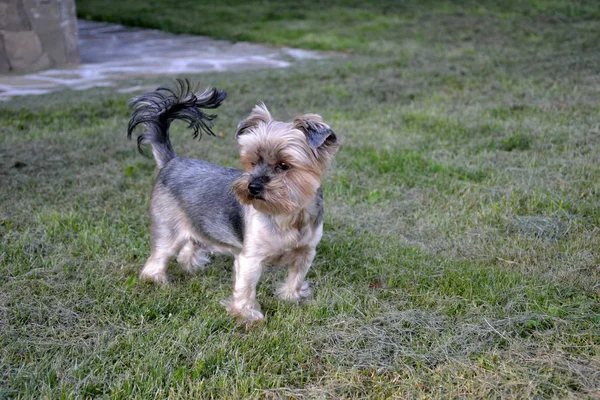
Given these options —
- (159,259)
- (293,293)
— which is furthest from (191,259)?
(293,293)

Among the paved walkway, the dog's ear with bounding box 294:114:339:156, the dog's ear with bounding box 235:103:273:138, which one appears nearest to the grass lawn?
the dog's ear with bounding box 294:114:339:156

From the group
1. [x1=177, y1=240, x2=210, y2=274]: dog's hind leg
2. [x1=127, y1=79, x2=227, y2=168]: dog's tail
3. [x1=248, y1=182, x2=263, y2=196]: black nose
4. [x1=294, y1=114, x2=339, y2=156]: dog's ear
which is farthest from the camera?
[x1=177, y1=240, x2=210, y2=274]: dog's hind leg

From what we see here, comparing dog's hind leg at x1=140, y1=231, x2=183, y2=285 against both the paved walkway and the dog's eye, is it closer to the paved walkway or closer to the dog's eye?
the dog's eye

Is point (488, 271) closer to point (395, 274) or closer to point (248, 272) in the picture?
point (395, 274)

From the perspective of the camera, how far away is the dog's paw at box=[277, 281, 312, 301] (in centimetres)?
439

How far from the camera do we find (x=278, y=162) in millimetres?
4000

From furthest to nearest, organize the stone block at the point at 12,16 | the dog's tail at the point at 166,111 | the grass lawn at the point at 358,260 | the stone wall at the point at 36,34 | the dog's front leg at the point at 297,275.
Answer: the stone wall at the point at 36,34 < the stone block at the point at 12,16 < the dog's tail at the point at 166,111 < the dog's front leg at the point at 297,275 < the grass lawn at the point at 358,260

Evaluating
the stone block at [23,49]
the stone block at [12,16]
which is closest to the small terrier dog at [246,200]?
the stone block at [12,16]

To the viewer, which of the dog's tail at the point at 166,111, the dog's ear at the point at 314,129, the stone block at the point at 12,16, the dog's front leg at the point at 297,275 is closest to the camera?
the dog's ear at the point at 314,129

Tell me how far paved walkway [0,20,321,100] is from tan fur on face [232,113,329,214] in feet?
24.1

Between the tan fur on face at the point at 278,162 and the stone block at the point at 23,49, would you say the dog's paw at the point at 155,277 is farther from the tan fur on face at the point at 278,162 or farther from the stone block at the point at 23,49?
the stone block at the point at 23,49

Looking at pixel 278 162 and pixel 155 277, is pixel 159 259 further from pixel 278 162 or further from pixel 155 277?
pixel 278 162

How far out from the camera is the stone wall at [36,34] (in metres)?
11.5

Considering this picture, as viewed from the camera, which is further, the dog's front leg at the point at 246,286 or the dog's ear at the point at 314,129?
the dog's front leg at the point at 246,286
